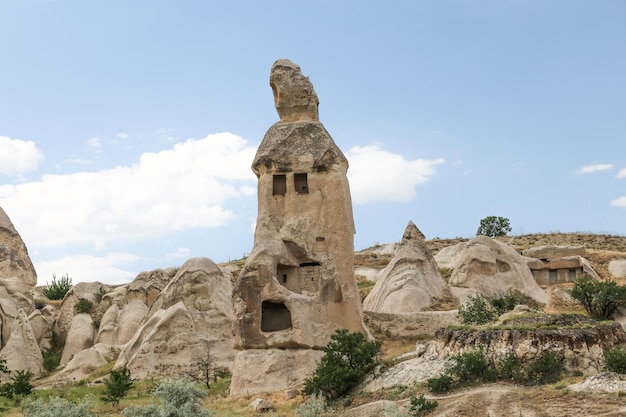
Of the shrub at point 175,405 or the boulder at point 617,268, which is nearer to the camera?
the shrub at point 175,405

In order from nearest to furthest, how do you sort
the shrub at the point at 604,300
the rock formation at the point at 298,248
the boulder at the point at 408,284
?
the rock formation at the point at 298,248 → the shrub at the point at 604,300 → the boulder at the point at 408,284

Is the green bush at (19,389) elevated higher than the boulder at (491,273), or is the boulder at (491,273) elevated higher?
the boulder at (491,273)

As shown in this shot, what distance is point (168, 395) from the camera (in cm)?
1539

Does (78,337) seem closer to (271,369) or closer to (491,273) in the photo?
(271,369)

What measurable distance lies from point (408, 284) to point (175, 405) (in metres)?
15.4

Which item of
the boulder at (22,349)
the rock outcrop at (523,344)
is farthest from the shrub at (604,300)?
the boulder at (22,349)

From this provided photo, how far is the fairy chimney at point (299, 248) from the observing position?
827 inches

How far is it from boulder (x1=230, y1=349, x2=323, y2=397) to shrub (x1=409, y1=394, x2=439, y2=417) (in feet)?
16.5

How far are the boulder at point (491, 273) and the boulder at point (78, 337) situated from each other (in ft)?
47.6

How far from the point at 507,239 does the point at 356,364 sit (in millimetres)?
39414

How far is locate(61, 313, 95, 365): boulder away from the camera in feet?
102

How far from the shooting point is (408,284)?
29.5 m

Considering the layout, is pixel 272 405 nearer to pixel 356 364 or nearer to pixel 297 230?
pixel 356 364

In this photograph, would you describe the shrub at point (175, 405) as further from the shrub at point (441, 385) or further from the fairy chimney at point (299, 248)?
the fairy chimney at point (299, 248)
